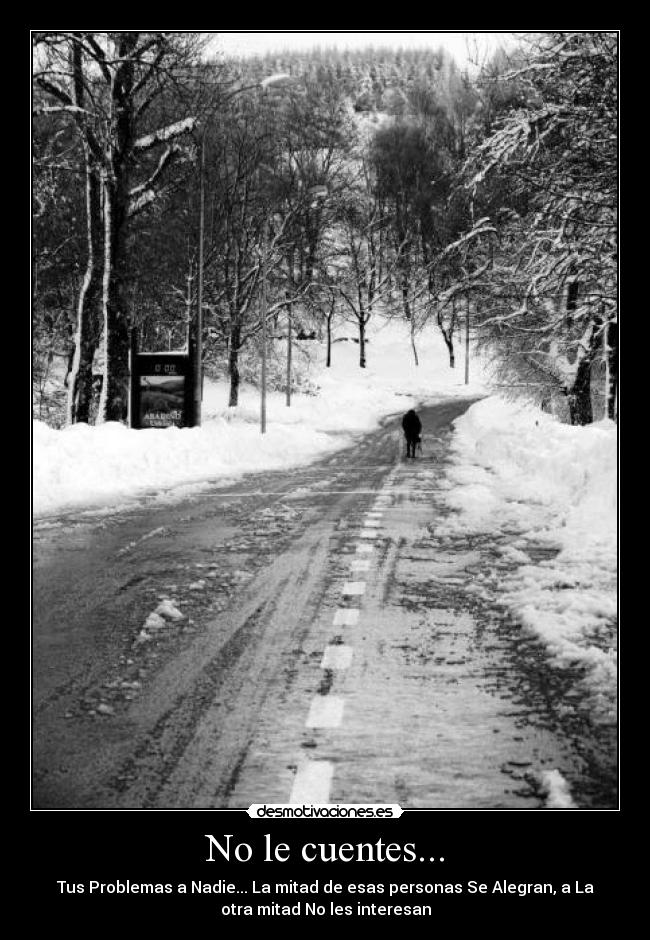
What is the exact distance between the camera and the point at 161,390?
2592cm

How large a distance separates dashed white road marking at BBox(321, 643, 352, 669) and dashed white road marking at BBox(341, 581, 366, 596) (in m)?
1.74

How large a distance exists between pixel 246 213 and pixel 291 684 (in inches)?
1521

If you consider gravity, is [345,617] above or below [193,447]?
below

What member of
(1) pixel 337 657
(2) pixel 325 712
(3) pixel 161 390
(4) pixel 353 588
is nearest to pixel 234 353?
(3) pixel 161 390

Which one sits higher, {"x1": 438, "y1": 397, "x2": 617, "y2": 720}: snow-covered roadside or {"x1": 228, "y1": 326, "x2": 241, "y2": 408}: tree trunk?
{"x1": 228, "y1": 326, "x2": 241, "y2": 408}: tree trunk

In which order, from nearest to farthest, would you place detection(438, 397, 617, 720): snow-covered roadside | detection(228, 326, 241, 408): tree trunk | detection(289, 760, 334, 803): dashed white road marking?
1. detection(289, 760, 334, 803): dashed white road marking
2. detection(438, 397, 617, 720): snow-covered roadside
3. detection(228, 326, 241, 408): tree trunk

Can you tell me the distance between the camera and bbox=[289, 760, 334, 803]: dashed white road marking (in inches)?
148

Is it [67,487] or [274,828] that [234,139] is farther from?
[274,828]

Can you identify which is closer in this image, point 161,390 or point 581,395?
point 161,390

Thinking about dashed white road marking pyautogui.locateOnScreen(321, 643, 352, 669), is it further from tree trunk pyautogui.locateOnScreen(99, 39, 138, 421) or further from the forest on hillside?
tree trunk pyautogui.locateOnScreen(99, 39, 138, 421)

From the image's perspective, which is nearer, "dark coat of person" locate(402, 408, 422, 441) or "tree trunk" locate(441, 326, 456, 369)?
"dark coat of person" locate(402, 408, 422, 441)

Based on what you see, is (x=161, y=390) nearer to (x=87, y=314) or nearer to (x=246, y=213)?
(x=87, y=314)

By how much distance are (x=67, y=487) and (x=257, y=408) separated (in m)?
32.8

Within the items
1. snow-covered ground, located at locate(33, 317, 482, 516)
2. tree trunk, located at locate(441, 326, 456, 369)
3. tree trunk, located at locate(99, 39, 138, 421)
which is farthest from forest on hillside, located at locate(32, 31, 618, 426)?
tree trunk, located at locate(441, 326, 456, 369)
